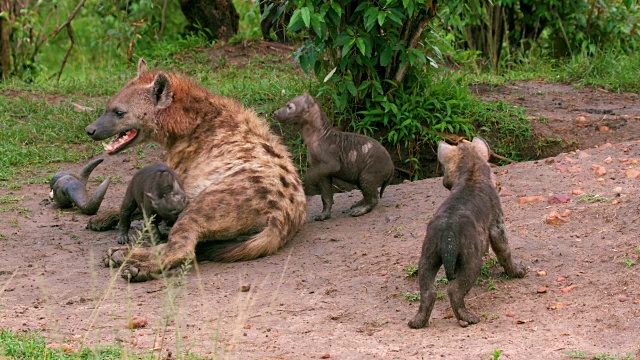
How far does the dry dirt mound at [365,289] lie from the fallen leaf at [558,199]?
33 millimetres

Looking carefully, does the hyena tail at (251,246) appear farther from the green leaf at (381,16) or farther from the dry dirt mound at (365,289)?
the green leaf at (381,16)

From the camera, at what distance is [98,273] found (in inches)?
200

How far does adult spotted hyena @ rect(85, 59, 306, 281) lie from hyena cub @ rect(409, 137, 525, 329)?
4.21 feet

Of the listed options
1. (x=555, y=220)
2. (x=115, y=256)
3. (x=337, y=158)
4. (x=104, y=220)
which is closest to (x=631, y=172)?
(x=555, y=220)

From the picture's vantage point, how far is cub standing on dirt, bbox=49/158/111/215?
6207mm

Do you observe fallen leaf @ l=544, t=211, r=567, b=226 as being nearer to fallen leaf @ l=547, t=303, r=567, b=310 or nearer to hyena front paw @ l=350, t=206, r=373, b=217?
fallen leaf @ l=547, t=303, r=567, b=310

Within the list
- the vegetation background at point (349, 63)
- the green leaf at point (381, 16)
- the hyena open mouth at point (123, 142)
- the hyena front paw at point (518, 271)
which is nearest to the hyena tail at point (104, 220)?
the hyena open mouth at point (123, 142)

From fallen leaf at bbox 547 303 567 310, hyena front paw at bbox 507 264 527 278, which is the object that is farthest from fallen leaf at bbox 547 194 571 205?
fallen leaf at bbox 547 303 567 310

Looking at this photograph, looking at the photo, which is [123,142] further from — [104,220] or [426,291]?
[426,291]

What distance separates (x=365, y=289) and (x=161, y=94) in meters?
1.92

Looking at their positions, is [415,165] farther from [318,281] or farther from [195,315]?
[195,315]

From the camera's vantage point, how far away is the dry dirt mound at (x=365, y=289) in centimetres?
386

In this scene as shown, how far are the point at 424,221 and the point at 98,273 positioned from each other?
195 cm

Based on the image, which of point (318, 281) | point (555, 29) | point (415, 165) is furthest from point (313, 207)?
point (555, 29)
